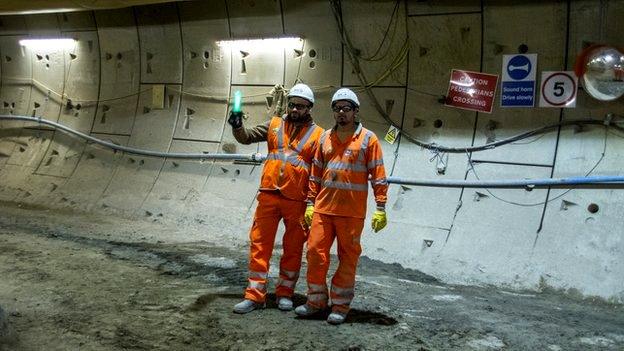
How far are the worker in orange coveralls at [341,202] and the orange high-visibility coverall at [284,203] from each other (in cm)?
11

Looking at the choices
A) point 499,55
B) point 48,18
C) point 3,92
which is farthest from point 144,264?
point 3,92

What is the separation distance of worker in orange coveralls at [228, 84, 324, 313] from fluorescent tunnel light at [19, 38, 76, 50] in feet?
22.5

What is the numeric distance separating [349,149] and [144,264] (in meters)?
2.54

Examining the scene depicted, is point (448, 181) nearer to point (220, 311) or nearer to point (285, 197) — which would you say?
point (285, 197)

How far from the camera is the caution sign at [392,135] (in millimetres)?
6628

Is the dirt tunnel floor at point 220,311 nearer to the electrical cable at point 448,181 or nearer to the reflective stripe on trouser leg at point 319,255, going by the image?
the reflective stripe on trouser leg at point 319,255

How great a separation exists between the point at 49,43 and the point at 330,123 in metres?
5.98

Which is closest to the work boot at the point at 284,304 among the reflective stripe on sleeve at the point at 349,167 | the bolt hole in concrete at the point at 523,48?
the reflective stripe on sleeve at the point at 349,167

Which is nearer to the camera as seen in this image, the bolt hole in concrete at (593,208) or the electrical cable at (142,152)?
the bolt hole in concrete at (593,208)

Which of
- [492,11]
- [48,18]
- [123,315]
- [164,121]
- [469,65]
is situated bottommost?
[123,315]

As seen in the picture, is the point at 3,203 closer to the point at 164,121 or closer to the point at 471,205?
the point at 164,121

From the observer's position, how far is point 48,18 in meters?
9.79

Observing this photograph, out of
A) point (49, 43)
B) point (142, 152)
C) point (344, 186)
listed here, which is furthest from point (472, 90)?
point (49, 43)

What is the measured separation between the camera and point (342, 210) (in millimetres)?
3965
